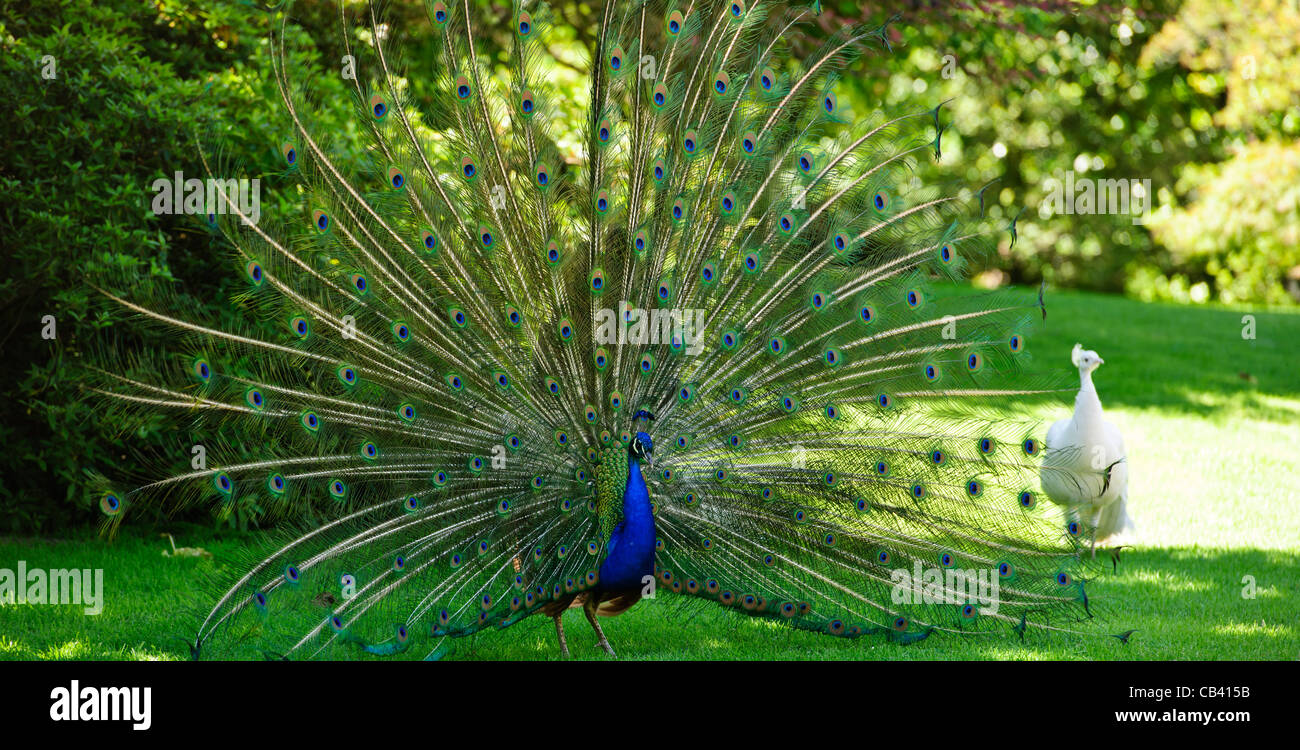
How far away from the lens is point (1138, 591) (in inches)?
257

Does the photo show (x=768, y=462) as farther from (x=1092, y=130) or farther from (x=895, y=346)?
(x=1092, y=130)

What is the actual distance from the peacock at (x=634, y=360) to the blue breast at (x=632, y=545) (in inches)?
0.6

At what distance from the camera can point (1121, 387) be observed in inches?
467

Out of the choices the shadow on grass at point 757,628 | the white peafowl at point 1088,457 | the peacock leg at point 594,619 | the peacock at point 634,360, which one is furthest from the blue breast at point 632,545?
the white peafowl at point 1088,457

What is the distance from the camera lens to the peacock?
517 cm

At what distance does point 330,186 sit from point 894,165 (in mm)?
2521

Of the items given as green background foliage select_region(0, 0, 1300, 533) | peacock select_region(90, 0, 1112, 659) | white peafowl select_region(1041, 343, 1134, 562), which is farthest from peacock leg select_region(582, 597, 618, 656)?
white peafowl select_region(1041, 343, 1134, 562)

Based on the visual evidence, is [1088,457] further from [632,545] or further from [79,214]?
[79,214]

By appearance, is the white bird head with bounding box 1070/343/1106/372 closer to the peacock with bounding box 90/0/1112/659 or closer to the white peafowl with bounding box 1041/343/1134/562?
the white peafowl with bounding box 1041/343/1134/562

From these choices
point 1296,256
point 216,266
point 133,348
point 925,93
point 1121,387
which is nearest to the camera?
point 133,348

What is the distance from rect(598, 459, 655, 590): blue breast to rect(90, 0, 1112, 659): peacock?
0.6 inches

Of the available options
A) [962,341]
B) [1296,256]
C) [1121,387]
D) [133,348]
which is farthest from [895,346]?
[1296,256]

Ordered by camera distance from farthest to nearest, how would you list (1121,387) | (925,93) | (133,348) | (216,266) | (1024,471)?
(925,93) < (1121,387) < (216,266) < (133,348) < (1024,471)

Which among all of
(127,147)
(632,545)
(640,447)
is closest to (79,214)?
(127,147)
